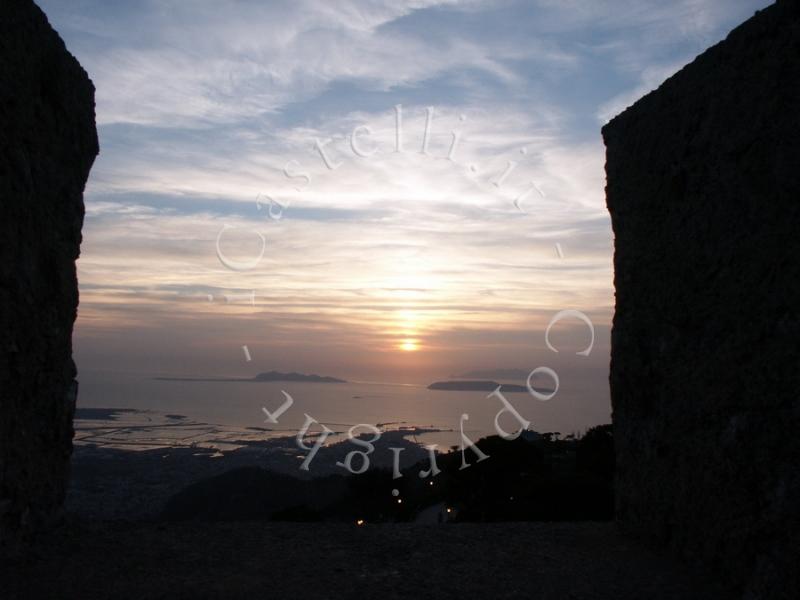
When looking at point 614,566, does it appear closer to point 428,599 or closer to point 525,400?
point 428,599

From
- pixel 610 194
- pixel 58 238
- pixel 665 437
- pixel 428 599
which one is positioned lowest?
pixel 428 599

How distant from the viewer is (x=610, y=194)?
390 cm

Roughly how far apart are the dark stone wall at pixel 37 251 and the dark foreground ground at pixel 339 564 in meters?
0.36

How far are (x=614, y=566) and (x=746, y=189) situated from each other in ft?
6.03

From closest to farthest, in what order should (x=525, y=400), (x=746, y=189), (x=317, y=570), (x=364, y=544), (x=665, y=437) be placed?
(x=746, y=189) < (x=317, y=570) < (x=665, y=437) < (x=364, y=544) < (x=525, y=400)

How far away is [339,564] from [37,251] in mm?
2092

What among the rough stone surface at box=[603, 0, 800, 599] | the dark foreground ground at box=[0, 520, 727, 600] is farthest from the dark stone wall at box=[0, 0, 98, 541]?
the rough stone surface at box=[603, 0, 800, 599]

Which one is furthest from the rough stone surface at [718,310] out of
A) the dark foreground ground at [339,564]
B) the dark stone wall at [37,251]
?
the dark stone wall at [37,251]

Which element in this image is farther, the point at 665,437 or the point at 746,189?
the point at 665,437

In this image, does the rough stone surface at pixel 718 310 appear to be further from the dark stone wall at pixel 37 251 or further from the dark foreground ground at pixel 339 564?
the dark stone wall at pixel 37 251

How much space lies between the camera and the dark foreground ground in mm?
2820

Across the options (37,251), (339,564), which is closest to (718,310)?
(339,564)

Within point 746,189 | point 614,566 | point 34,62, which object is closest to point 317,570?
point 614,566

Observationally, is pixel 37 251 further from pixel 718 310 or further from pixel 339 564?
pixel 718 310
